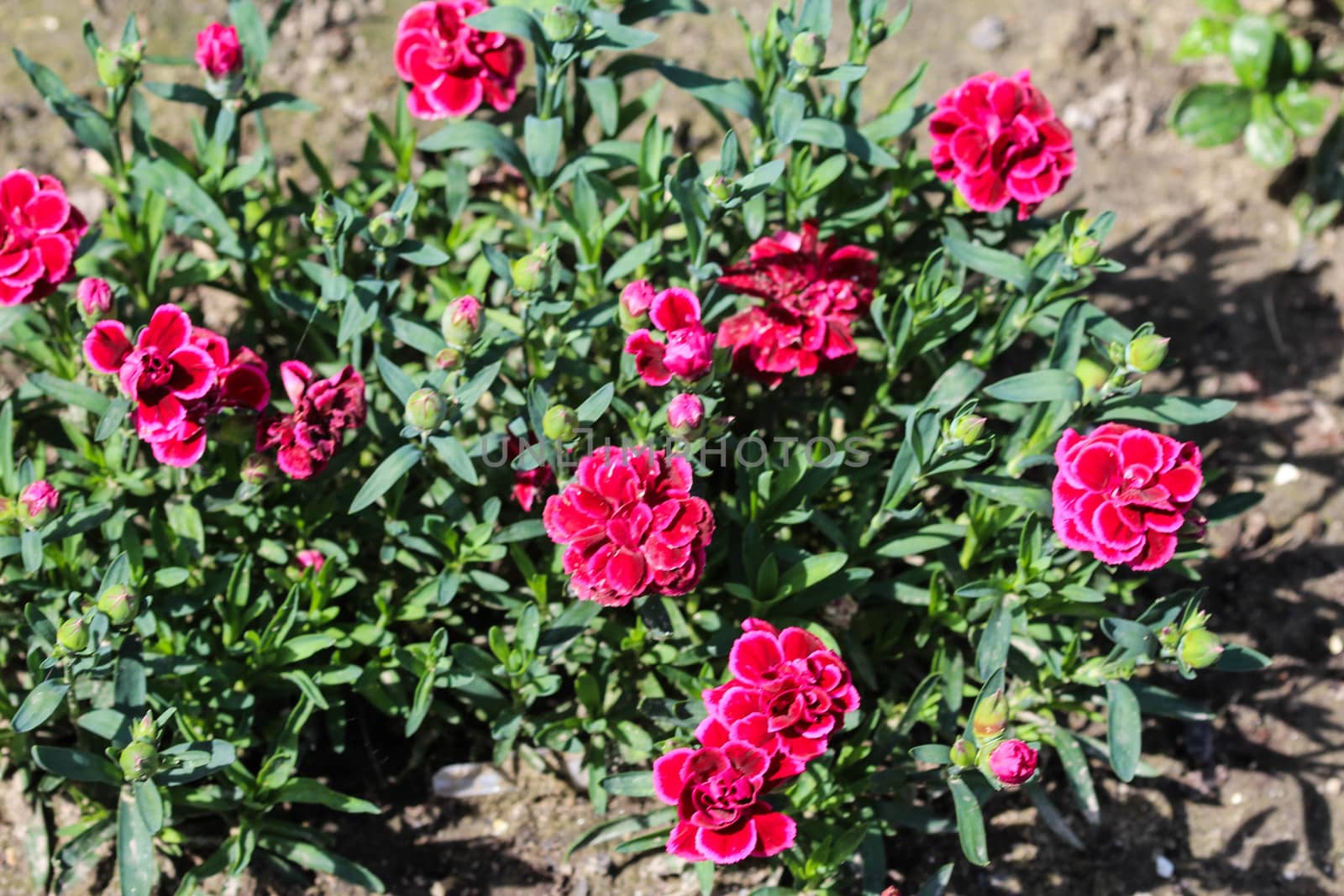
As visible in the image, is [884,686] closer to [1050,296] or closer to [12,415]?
[1050,296]

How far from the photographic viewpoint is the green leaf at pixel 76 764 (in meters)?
2.77

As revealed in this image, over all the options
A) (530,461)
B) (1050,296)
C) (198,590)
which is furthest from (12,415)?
(1050,296)

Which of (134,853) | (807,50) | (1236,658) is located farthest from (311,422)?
(1236,658)

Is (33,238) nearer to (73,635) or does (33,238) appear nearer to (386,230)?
(386,230)

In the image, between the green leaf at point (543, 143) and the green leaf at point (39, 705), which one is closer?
the green leaf at point (39, 705)

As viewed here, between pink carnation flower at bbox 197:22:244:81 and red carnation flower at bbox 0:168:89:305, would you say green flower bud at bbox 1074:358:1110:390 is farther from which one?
red carnation flower at bbox 0:168:89:305

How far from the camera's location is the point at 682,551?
101 inches

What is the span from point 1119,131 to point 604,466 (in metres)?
3.03

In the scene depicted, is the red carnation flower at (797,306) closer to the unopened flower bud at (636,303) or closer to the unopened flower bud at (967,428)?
the unopened flower bud at (636,303)

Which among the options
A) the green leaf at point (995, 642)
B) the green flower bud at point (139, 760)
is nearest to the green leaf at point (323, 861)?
the green flower bud at point (139, 760)

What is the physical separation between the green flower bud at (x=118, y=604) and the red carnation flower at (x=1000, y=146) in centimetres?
218

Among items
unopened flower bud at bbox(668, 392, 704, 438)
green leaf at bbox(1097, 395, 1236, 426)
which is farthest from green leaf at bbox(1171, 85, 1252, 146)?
unopened flower bud at bbox(668, 392, 704, 438)

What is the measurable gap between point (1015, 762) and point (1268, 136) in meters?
2.91

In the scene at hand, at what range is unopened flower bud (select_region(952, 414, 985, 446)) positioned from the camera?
2.74 meters
